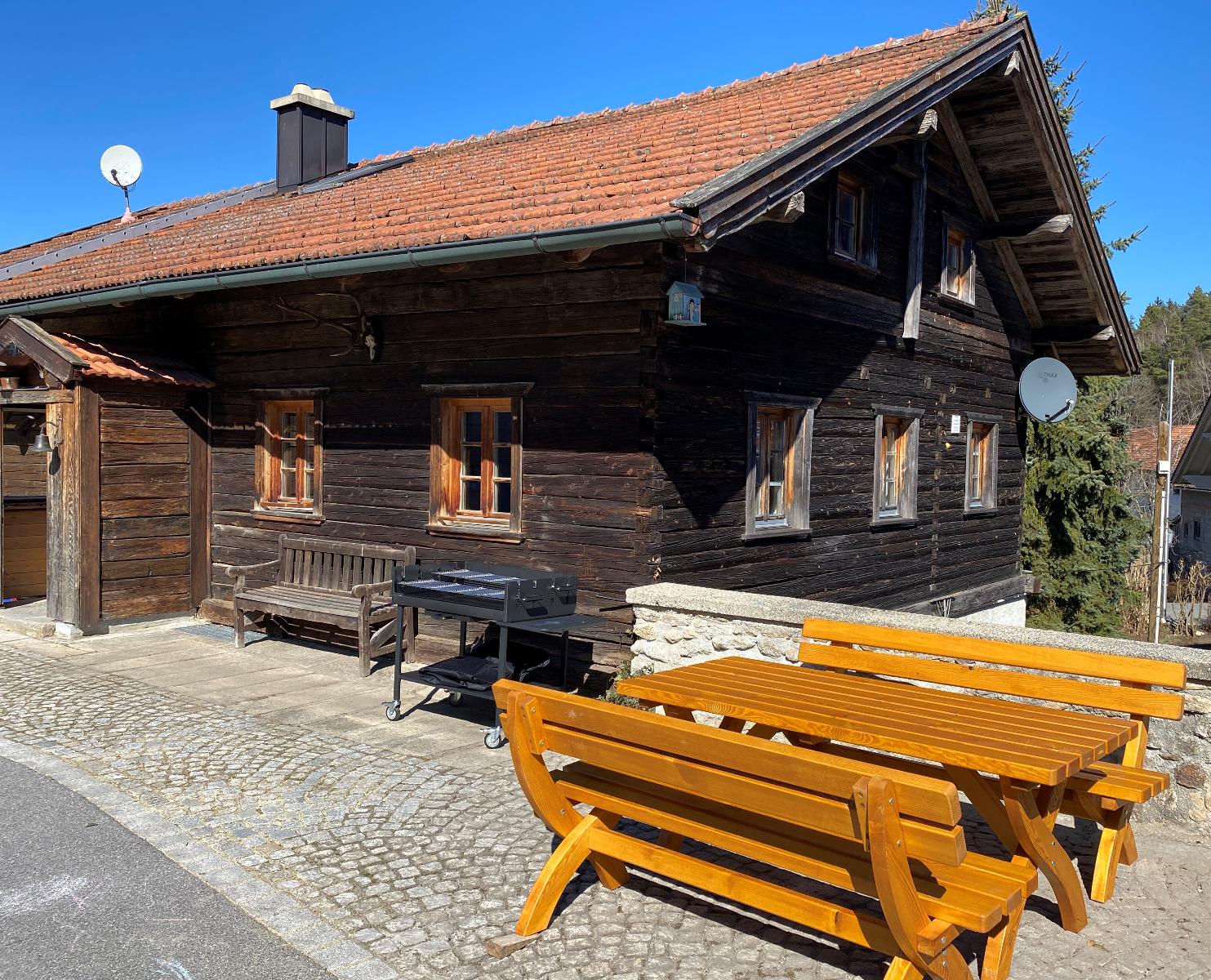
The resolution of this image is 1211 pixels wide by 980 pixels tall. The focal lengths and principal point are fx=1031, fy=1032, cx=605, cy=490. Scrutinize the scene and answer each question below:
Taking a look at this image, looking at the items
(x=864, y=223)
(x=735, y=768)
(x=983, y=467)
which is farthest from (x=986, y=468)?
(x=735, y=768)

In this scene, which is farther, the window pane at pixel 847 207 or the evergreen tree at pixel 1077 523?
the evergreen tree at pixel 1077 523

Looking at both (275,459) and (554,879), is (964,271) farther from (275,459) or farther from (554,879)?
(554,879)

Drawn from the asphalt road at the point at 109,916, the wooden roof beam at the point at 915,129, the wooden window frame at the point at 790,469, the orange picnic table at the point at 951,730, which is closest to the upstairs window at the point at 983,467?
the wooden roof beam at the point at 915,129

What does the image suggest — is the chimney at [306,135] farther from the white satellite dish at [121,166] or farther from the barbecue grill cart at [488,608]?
the barbecue grill cart at [488,608]

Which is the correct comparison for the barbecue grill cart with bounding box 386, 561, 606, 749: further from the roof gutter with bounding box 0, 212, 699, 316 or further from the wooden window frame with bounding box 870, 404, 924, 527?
the wooden window frame with bounding box 870, 404, 924, 527

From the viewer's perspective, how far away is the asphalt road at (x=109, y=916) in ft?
11.8

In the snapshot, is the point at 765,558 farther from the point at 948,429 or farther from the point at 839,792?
the point at 839,792

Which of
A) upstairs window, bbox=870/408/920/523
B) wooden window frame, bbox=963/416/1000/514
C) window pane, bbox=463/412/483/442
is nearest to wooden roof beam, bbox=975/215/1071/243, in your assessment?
wooden window frame, bbox=963/416/1000/514

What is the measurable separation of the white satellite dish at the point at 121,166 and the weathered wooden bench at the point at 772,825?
13.1 metres

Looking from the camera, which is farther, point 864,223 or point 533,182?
point 864,223

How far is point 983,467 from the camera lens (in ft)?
43.7

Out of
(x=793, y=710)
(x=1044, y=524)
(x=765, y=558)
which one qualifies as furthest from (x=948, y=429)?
(x=793, y=710)

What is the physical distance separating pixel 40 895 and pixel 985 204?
11.8 m

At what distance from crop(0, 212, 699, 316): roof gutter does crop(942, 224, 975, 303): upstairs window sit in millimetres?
6608
